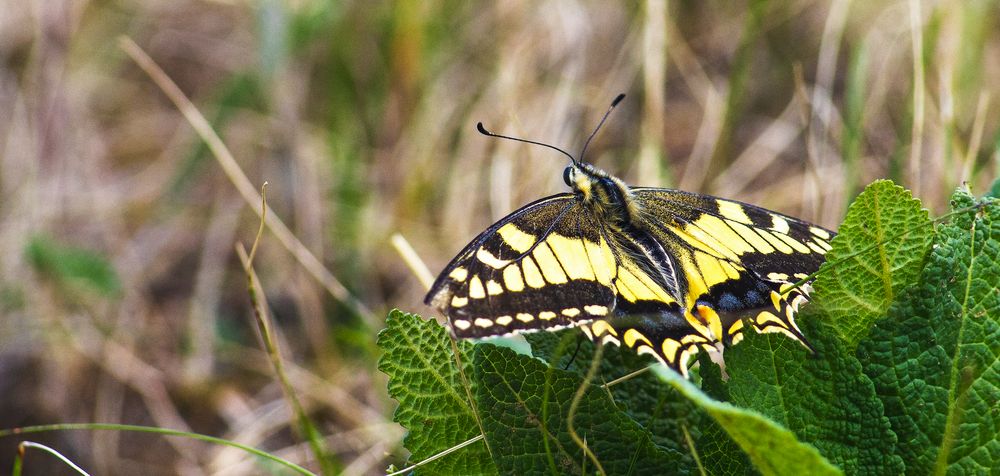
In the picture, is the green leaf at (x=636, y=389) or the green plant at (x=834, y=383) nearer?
the green plant at (x=834, y=383)

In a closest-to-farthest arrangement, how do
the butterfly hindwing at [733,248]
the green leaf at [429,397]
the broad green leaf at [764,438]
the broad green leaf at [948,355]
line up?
the broad green leaf at [764,438]
the broad green leaf at [948,355]
the green leaf at [429,397]
the butterfly hindwing at [733,248]

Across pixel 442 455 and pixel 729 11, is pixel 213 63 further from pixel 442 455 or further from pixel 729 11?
pixel 442 455

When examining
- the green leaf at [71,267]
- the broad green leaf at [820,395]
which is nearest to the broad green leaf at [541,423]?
the broad green leaf at [820,395]

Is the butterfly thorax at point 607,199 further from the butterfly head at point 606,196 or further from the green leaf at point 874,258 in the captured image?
the green leaf at point 874,258

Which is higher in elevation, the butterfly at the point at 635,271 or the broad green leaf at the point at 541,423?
the butterfly at the point at 635,271

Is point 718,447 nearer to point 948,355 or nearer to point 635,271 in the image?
point 948,355

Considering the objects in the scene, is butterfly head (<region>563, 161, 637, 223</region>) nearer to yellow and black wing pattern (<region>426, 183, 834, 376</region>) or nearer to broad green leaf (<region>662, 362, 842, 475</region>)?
yellow and black wing pattern (<region>426, 183, 834, 376</region>)

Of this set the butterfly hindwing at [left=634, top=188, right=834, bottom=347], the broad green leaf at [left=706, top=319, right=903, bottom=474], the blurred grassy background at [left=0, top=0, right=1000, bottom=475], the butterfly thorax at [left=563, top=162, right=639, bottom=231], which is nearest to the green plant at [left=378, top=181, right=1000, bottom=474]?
the broad green leaf at [left=706, top=319, right=903, bottom=474]
